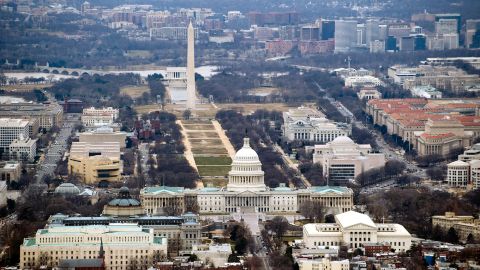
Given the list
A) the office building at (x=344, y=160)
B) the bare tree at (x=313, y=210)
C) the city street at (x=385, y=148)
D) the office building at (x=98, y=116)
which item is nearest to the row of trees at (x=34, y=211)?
the bare tree at (x=313, y=210)

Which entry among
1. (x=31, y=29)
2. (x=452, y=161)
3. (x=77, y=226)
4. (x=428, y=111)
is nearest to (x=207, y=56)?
(x=31, y=29)

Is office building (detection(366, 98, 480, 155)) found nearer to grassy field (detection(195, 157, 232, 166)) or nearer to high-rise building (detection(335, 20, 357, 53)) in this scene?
grassy field (detection(195, 157, 232, 166))

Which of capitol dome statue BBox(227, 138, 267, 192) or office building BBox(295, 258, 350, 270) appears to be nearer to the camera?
office building BBox(295, 258, 350, 270)

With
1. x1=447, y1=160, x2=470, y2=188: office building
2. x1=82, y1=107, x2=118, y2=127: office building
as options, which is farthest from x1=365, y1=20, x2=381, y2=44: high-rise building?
x1=447, y1=160, x2=470, y2=188: office building

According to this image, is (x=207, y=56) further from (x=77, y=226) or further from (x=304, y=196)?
(x=77, y=226)

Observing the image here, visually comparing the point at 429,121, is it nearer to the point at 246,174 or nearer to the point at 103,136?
the point at 103,136

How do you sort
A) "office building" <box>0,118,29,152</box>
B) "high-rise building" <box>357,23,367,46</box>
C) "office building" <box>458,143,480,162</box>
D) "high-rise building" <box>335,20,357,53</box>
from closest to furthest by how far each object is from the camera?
"office building" <box>458,143,480,162</box>, "office building" <box>0,118,29,152</box>, "high-rise building" <box>335,20,357,53</box>, "high-rise building" <box>357,23,367,46</box>
